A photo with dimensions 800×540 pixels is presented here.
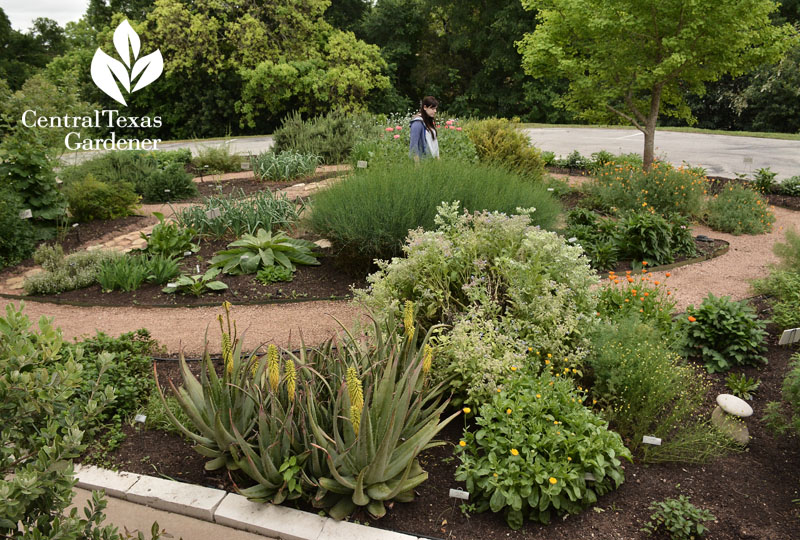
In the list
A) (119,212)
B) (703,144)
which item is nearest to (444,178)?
(119,212)

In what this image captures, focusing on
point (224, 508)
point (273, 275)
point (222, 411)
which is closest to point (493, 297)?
point (222, 411)

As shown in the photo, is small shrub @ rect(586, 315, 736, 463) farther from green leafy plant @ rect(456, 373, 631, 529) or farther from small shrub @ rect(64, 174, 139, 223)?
small shrub @ rect(64, 174, 139, 223)

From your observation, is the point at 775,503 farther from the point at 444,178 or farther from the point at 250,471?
the point at 444,178

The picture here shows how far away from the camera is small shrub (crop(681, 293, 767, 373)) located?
3.88 m

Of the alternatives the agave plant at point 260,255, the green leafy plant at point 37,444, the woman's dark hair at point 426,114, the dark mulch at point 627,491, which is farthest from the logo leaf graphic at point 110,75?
the green leafy plant at point 37,444

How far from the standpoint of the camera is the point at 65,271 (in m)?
5.88

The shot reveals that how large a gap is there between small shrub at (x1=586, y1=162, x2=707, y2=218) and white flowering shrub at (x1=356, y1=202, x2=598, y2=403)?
364cm

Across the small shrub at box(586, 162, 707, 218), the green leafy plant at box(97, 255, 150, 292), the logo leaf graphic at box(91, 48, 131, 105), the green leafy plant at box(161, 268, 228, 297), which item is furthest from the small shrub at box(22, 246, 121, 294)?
the logo leaf graphic at box(91, 48, 131, 105)

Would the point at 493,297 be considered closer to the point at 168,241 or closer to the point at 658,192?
the point at 168,241

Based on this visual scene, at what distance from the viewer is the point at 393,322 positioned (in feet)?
11.3

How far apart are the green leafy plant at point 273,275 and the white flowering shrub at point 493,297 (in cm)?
179

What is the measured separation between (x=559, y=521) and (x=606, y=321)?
1.62 metres

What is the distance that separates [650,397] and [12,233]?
6910 mm

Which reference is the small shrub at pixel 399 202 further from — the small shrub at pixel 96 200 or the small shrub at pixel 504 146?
the small shrub at pixel 96 200
